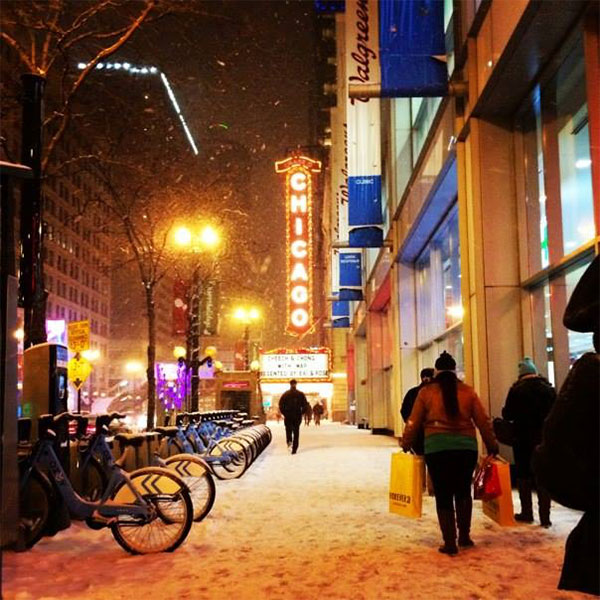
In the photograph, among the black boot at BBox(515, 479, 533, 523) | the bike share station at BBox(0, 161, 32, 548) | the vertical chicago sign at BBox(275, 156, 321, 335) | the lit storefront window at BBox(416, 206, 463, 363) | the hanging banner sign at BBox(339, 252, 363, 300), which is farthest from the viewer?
Result: the vertical chicago sign at BBox(275, 156, 321, 335)

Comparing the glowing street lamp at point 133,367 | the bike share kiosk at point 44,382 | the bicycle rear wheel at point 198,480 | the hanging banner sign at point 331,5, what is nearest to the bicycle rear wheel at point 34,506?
the bike share kiosk at point 44,382

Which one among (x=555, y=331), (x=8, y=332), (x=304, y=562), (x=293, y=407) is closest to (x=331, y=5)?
(x=293, y=407)

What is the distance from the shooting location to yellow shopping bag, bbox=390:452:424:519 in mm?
6988

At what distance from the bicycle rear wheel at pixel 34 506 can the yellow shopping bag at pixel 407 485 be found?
3399 mm

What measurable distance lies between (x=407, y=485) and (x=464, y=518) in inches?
25.1

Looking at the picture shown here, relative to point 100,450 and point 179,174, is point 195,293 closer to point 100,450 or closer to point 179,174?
point 179,174

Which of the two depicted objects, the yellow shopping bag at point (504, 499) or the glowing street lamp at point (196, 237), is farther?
the glowing street lamp at point (196, 237)

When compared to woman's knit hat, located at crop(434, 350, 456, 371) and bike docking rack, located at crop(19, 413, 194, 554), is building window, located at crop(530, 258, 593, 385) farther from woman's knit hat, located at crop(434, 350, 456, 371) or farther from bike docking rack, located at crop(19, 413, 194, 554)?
bike docking rack, located at crop(19, 413, 194, 554)

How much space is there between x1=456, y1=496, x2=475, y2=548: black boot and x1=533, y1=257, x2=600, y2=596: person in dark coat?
437cm

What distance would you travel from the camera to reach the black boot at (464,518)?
6676 mm

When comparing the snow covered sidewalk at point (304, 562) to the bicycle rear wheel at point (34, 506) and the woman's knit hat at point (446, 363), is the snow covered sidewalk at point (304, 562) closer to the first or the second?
the bicycle rear wheel at point (34, 506)

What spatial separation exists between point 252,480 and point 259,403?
18779 mm

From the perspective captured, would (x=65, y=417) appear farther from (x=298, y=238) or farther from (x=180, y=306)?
(x=298, y=238)

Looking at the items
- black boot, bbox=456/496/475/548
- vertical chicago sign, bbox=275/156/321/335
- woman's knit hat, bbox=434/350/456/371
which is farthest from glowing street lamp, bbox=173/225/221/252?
black boot, bbox=456/496/475/548
